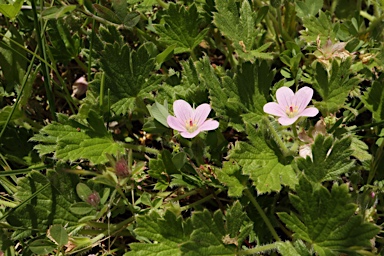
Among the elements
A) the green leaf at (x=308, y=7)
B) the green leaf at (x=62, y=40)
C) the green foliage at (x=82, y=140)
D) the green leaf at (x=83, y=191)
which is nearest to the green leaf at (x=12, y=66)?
the green leaf at (x=62, y=40)

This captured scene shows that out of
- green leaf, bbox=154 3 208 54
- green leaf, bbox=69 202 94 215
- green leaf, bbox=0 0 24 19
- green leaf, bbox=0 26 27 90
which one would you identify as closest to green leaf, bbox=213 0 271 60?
green leaf, bbox=154 3 208 54

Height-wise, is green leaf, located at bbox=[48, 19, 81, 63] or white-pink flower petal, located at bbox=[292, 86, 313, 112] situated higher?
green leaf, located at bbox=[48, 19, 81, 63]

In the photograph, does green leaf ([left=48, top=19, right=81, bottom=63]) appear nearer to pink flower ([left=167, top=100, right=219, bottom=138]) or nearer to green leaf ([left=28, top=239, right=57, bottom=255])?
pink flower ([left=167, top=100, right=219, bottom=138])

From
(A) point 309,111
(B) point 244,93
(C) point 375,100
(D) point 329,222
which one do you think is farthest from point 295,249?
(C) point 375,100

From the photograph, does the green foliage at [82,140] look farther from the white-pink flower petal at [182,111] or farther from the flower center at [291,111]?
the flower center at [291,111]

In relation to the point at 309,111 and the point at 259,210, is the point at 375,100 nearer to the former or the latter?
the point at 309,111

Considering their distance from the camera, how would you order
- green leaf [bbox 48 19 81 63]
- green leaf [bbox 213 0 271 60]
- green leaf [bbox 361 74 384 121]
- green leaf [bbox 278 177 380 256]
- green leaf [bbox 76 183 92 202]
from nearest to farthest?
green leaf [bbox 278 177 380 256] → green leaf [bbox 76 183 92 202] → green leaf [bbox 361 74 384 121] → green leaf [bbox 213 0 271 60] → green leaf [bbox 48 19 81 63]


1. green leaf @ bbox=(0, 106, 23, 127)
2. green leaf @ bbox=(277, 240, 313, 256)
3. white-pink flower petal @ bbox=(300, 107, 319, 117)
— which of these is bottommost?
green leaf @ bbox=(277, 240, 313, 256)
